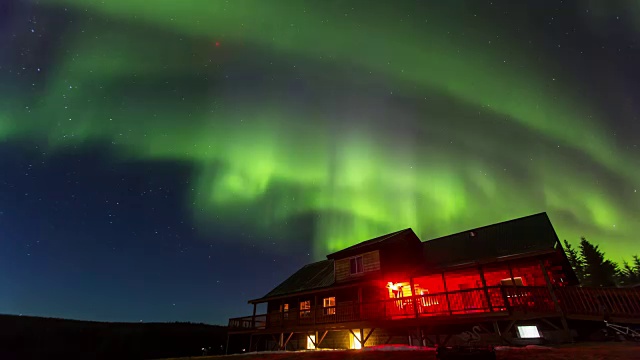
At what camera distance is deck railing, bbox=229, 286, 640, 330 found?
14062mm

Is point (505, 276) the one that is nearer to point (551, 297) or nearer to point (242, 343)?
point (551, 297)

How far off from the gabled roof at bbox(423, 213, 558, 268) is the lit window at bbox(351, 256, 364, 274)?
506 centimetres

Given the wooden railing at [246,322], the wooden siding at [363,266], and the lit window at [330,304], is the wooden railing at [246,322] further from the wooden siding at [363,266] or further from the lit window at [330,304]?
the wooden siding at [363,266]

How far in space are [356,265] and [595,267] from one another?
7004 cm

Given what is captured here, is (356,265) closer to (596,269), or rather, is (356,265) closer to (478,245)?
(478,245)

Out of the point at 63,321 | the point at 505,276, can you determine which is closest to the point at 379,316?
the point at 505,276

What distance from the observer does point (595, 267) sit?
66.4 metres

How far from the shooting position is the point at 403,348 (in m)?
15.9

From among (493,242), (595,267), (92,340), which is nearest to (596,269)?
(595,267)

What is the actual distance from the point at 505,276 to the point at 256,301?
20948 millimetres

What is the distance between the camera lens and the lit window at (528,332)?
1585 centimetres

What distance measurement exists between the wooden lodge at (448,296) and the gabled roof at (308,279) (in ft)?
0.68

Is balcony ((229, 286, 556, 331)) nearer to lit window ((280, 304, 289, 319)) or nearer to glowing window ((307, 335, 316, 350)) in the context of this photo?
lit window ((280, 304, 289, 319))

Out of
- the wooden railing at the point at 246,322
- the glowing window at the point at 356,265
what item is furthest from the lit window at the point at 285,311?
the glowing window at the point at 356,265
